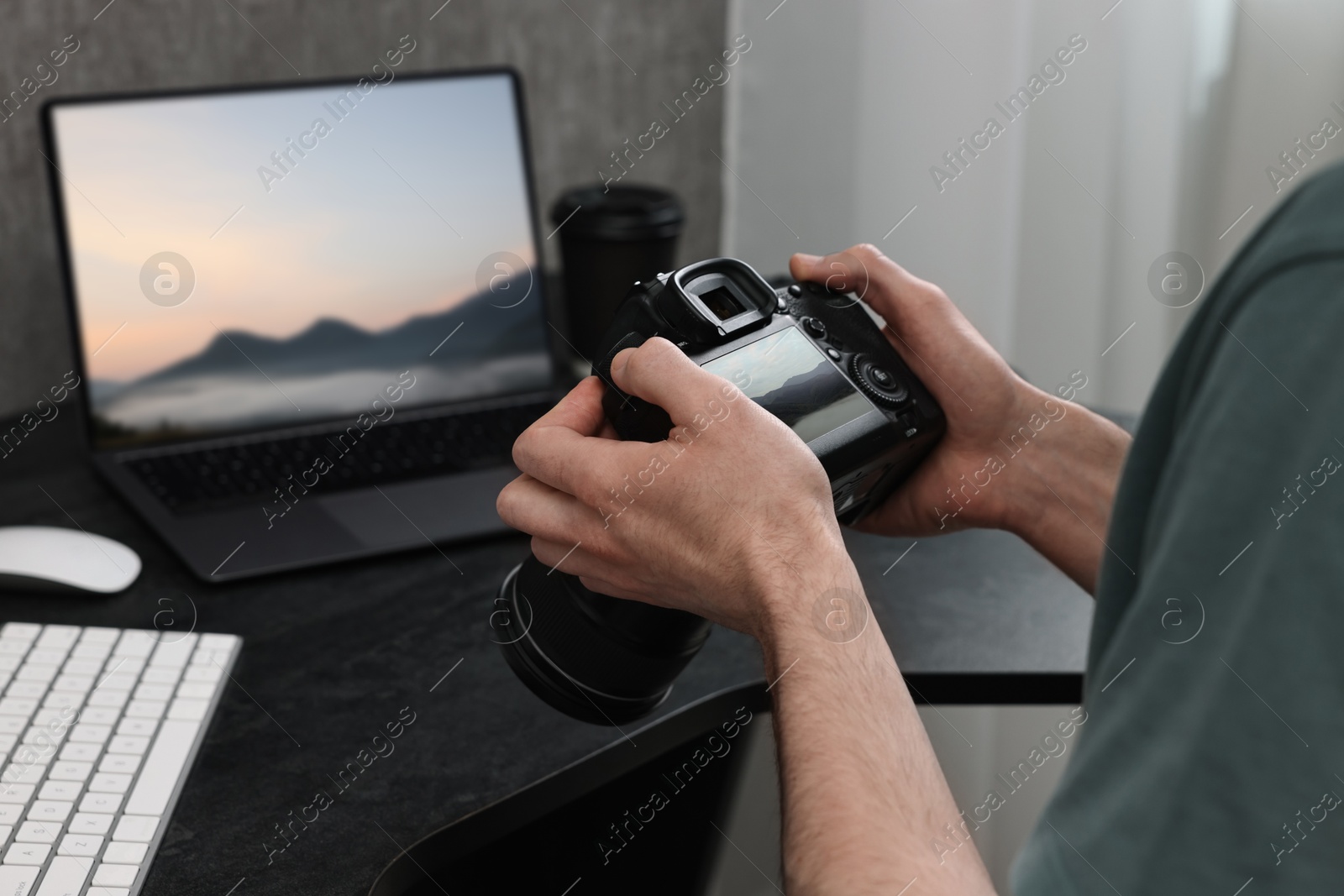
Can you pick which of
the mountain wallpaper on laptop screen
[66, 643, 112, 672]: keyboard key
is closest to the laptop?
the mountain wallpaper on laptop screen

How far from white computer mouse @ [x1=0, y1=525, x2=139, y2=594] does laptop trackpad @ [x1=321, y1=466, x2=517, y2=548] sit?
0.14 metres

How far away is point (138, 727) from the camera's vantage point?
587mm

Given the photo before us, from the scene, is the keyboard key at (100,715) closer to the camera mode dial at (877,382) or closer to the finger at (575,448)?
the finger at (575,448)

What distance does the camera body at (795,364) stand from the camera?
56 centimetres

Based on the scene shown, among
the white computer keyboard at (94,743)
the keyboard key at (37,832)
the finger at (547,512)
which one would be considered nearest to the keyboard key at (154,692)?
the white computer keyboard at (94,743)

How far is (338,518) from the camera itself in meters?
0.83

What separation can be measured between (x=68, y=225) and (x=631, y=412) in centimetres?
54

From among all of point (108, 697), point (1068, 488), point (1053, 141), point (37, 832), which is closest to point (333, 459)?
point (108, 697)

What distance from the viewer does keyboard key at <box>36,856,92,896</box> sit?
48cm

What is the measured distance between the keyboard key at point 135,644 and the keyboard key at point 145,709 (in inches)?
1.9

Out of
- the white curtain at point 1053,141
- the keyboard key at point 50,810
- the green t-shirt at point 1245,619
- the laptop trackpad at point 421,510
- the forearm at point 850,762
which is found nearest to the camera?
the green t-shirt at point 1245,619

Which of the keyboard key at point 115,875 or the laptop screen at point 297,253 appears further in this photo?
the laptop screen at point 297,253

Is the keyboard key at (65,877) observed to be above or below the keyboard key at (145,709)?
above

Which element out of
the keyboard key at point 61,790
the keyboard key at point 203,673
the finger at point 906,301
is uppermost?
the finger at point 906,301
